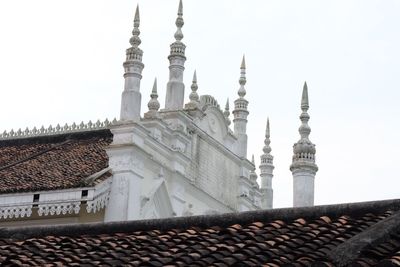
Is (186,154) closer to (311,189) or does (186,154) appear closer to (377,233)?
(311,189)

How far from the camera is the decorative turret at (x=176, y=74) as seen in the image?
22703 millimetres

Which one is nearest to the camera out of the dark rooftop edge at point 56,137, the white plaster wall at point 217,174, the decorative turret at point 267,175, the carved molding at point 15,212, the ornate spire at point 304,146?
the ornate spire at point 304,146

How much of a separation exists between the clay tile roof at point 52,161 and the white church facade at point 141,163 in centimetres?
2

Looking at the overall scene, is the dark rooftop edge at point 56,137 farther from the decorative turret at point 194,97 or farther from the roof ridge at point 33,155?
the decorative turret at point 194,97

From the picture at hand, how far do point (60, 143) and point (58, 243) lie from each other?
47.8 ft

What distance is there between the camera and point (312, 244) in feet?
28.1

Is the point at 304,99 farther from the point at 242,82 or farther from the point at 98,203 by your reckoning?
the point at 242,82

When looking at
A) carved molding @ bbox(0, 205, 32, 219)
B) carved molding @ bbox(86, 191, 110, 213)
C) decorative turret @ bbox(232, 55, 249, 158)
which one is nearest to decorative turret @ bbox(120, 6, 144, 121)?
carved molding @ bbox(86, 191, 110, 213)

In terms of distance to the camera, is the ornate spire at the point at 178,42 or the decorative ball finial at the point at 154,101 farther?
the ornate spire at the point at 178,42

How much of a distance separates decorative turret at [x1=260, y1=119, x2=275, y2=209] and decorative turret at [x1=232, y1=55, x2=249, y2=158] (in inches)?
40.4

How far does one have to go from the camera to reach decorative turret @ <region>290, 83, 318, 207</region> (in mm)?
17469

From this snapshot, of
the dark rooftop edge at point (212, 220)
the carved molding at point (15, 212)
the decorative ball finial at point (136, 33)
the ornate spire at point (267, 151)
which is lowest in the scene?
the dark rooftop edge at point (212, 220)

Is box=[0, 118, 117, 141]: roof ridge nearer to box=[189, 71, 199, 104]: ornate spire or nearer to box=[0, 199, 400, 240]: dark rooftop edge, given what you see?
box=[189, 71, 199, 104]: ornate spire

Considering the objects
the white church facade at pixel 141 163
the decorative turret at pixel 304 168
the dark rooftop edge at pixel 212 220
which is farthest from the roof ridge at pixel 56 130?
the dark rooftop edge at pixel 212 220
